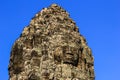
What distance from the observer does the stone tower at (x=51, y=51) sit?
72.8 meters

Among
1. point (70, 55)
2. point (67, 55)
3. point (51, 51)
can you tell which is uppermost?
point (51, 51)

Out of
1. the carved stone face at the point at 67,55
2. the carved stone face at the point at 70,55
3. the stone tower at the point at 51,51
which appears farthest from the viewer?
the carved stone face at the point at 70,55

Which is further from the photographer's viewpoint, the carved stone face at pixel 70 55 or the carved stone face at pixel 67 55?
the carved stone face at pixel 70 55

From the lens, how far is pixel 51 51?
244 ft

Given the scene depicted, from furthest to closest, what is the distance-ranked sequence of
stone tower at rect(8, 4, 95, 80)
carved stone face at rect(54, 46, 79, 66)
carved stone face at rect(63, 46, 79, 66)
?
carved stone face at rect(63, 46, 79, 66), carved stone face at rect(54, 46, 79, 66), stone tower at rect(8, 4, 95, 80)

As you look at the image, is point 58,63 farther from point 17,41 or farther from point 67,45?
point 17,41

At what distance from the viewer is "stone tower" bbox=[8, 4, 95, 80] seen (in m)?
72.8

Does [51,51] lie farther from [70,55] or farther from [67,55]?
[70,55]

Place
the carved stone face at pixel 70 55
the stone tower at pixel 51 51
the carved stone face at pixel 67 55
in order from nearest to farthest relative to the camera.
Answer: the stone tower at pixel 51 51 → the carved stone face at pixel 67 55 → the carved stone face at pixel 70 55

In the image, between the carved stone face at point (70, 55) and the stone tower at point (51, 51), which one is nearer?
the stone tower at point (51, 51)

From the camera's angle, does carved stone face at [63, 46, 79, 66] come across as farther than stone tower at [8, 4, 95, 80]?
Yes

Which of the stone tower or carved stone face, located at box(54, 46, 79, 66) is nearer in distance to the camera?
the stone tower

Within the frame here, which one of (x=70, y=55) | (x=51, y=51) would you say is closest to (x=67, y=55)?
(x=70, y=55)

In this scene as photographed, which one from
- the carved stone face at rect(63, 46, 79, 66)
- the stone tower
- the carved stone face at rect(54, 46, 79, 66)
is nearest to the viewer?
the stone tower
